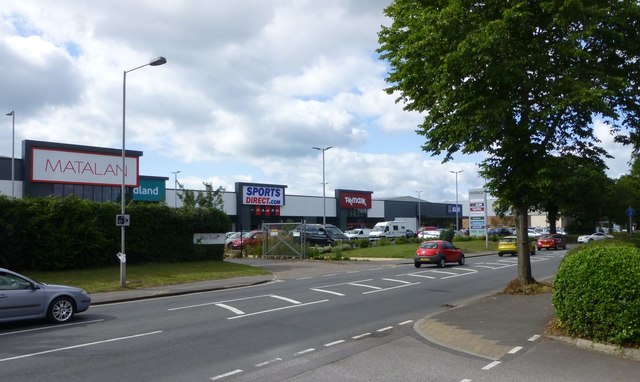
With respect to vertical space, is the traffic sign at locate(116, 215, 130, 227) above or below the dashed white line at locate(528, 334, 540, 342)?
above

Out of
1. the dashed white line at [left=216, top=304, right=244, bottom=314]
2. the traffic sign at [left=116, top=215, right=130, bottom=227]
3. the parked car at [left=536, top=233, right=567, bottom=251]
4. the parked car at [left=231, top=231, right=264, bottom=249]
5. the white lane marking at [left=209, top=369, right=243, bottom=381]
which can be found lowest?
the dashed white line at [left=216, top=304, right=244, bottom=314]

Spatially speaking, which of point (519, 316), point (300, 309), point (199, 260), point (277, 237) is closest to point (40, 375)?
point (300, 309)

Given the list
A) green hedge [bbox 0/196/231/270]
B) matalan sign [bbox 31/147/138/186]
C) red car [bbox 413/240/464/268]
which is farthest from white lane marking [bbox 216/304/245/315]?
matalan sign [bbox 31/147/138/186]

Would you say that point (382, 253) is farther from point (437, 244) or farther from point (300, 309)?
point (300, 309)

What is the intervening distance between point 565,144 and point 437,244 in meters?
16.1

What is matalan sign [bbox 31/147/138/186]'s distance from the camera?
39094 millimetres

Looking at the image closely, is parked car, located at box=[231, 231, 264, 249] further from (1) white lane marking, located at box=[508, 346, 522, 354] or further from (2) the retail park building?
(1) white lane marking, located at box=[508, 346, 522, 354]

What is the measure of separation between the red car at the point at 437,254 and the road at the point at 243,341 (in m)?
11.7

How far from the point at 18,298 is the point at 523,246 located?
13385 mm

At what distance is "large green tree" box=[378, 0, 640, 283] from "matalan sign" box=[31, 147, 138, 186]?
93.0 ft

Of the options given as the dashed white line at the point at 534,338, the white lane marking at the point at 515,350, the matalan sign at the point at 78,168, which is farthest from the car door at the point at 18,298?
the matalan sign at the point at 78,168

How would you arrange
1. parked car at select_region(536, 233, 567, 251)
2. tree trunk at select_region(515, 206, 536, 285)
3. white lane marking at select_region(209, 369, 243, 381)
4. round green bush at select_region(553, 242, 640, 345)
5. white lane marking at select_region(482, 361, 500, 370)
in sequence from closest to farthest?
white lane marking at select_region(209, 369, 243, 381), white lane marking at select_region(482, 361, 500, 370), round green bush at select_region(553, 242, 640, 345), tree trunk at select_region(515, 206, 536, 285), parked car at select_region(536, 233, 567, 251)

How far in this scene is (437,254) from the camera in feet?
98.3

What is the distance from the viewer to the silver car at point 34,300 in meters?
11.8
